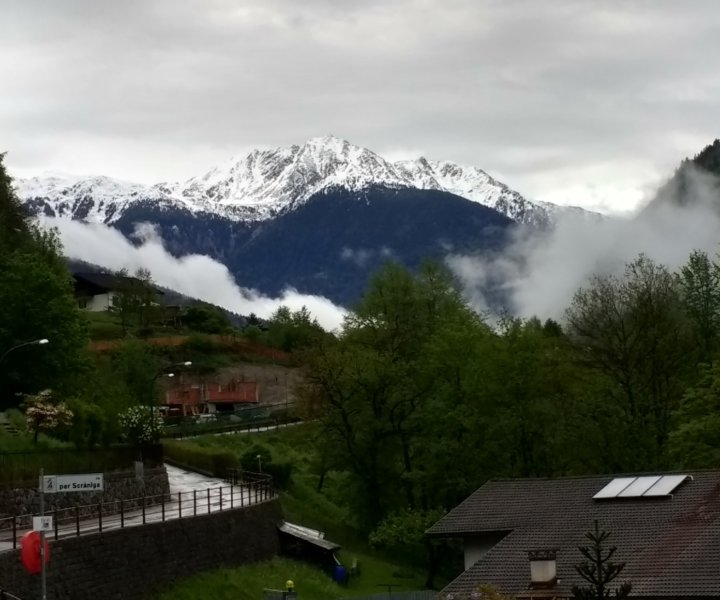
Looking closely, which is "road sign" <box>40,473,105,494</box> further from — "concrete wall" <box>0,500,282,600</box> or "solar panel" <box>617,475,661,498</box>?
"solar panel" <box>617,475,661,498</box>

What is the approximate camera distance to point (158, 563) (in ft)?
134

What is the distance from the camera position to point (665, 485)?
36.5 m

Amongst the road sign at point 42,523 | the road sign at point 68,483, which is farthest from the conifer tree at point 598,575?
the road sign at point 68,483

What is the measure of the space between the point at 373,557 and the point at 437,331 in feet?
41.4

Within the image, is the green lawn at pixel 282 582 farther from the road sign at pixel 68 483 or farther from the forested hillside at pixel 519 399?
the road sign at pixel 68 483

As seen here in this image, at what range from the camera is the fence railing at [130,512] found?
38250mm

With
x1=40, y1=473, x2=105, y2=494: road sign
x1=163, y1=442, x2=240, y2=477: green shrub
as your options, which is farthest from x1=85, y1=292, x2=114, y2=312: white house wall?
x1=40, y1=473, x2=105, y2=494: road sign

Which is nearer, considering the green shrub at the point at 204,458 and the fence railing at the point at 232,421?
the green shrub at the point at 204,458

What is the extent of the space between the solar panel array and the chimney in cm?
538

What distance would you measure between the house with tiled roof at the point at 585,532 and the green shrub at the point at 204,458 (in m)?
27.5

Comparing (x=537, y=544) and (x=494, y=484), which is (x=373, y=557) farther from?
(x=537, y=544)

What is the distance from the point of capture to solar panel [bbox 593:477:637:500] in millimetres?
36625

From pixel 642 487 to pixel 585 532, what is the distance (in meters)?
3.19

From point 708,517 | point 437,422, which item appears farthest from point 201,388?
point 708,517
